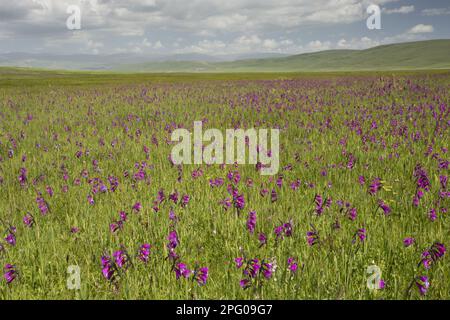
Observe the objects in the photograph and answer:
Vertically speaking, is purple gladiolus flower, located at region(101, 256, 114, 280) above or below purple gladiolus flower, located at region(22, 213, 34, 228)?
above

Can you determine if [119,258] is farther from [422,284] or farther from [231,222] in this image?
[422,284]

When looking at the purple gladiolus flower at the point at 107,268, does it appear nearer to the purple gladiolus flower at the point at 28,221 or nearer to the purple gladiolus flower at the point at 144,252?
the purple gladiolus flower at the point at 144,252

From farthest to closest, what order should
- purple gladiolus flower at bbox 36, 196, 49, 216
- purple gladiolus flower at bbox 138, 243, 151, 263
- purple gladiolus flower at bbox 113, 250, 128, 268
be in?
purple gladiolus flower at bbox 36, 196, 49, 216 → purple gladiolus flower at bbox 138, 243, 151, 263 → purple gladiolus flower at bbox 113, 250, 128, 268

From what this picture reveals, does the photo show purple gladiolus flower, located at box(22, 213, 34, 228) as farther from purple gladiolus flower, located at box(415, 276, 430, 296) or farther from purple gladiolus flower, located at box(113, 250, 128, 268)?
purple gladiolus flower, located at box(415, 276, 430, 296)

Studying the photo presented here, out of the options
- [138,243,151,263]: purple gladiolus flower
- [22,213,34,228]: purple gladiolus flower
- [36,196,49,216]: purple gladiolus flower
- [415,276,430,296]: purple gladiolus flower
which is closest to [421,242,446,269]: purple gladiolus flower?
[415,276,430,296]: purple gladiolus flower

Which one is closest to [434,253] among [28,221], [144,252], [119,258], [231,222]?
[231,222]

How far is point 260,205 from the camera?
13.6 ft

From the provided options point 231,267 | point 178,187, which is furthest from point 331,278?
point 178,187

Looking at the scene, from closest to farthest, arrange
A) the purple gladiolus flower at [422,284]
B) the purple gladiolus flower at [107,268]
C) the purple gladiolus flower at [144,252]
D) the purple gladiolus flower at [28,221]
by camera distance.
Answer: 1. the purple gladiolus flower at [422,284]
2. the purple gladiolus flower at [107,268]
3. the purple gladiolus flower at [144,252]
4. the purple gladiolus flower at [28,221]

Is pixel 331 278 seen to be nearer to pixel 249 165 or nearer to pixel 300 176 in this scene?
pixel 300 176

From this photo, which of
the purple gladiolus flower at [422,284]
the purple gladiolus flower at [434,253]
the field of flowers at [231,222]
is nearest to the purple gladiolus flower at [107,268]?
the field of flowers at [231,222]

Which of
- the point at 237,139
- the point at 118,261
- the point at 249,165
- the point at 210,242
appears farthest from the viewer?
the point at 237,139
